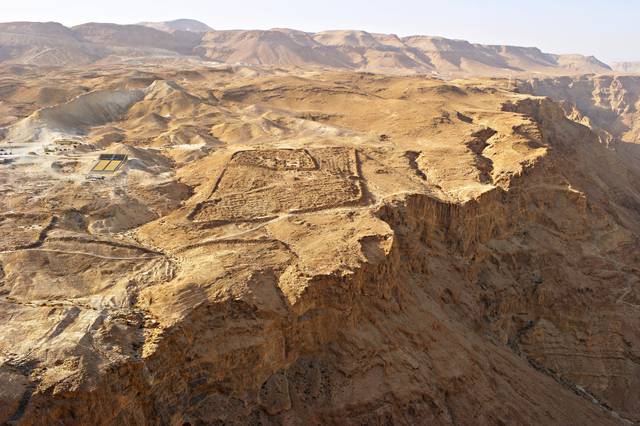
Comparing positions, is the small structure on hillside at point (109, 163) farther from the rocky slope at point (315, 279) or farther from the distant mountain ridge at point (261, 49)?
the distant mountain ridge at point (261, 49)

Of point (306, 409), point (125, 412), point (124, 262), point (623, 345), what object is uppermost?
point (124, 262)

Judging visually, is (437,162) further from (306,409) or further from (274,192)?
(306,409)

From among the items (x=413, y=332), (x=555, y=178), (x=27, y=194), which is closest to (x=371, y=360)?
(x=413, y=332)

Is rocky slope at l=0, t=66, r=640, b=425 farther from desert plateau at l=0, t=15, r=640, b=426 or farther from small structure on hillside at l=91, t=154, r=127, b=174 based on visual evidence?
small structure on hillside at l=91, t=154, r=127, b=174

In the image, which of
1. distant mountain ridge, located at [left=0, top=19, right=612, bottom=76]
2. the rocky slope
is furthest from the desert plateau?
distant mountain ridge, located at [left=0, top=19, right=612, bottom=76]

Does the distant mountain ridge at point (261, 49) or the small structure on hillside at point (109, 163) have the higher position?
the distant mountain ridge at point (261, 49)

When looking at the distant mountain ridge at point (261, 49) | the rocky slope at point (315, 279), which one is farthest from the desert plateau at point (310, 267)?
the distant mountain ridge at point (261, 49)
